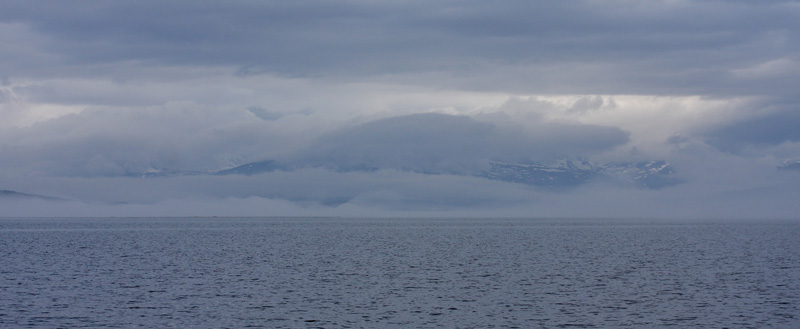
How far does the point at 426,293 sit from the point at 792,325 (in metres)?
31.4

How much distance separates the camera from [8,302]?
2542 inches

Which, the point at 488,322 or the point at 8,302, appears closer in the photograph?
the point at 488,322

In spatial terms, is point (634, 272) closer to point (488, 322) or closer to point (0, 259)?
point (488, 322)

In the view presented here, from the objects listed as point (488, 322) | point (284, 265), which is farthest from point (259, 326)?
point (284, 265)

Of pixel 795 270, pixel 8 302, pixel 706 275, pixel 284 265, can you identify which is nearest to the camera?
pixel 8 302

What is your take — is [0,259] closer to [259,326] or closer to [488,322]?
[259,326]

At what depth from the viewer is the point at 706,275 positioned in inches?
3516

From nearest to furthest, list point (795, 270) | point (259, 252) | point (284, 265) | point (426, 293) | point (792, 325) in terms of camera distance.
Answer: point (792, 325)
point (426, 293)
point (795, 270)
point (284, 265)
point (259, 252)

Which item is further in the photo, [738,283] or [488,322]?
[738,283]

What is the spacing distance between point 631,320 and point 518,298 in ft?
42.9

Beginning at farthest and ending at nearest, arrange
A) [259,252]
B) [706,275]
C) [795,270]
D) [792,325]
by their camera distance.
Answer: [259,252] < [795,270] < [706,275] < [792,325]

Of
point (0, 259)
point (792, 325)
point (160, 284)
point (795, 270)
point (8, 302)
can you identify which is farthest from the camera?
point (0, 259)

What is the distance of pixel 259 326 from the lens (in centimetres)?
5469

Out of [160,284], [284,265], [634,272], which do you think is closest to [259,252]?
[284,265]
